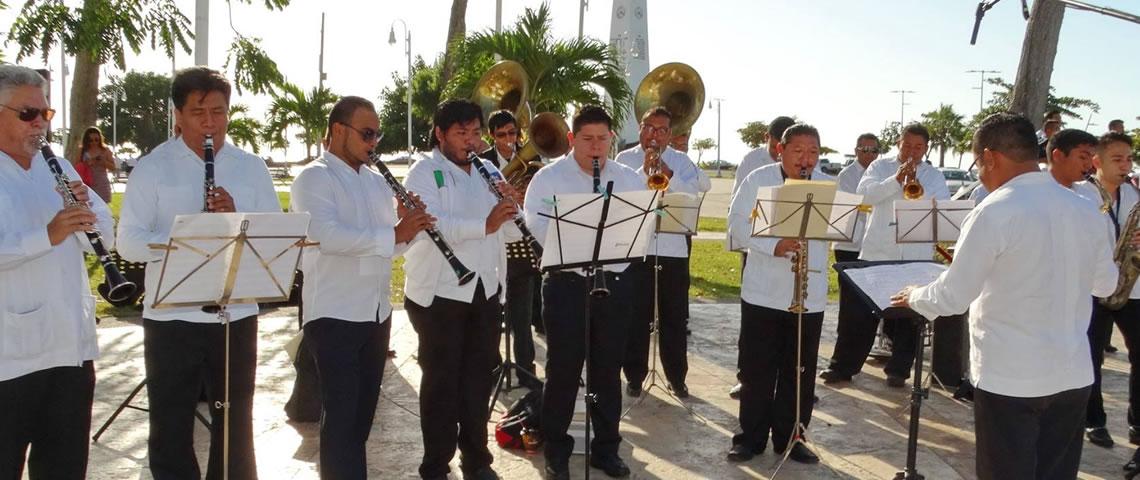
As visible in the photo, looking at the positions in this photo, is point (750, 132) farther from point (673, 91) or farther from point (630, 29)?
point (673, 91)

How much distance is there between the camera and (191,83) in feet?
12.4

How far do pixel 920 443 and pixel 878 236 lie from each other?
6.68 feet

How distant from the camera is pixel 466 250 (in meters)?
4.77

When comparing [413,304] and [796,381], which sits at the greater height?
[413,304]

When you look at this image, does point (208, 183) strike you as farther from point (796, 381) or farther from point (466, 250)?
point (796, 381)

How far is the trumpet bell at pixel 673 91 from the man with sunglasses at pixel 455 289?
3863mm

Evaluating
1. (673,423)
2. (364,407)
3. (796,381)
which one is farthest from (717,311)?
(364,407)

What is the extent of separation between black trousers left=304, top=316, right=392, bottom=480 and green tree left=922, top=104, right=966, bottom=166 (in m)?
76.7

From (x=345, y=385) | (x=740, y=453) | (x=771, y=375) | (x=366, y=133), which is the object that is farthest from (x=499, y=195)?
(x=740, y=453)

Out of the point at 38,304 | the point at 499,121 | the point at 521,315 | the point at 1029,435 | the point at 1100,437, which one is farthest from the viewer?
the point at 499,121

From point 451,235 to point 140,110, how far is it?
8138cm

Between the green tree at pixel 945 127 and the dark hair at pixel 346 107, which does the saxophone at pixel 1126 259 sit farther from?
the green tree at pixel 945 127

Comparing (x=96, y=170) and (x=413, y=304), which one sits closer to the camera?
(x=413, y=304)

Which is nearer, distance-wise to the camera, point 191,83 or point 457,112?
point 191,83
